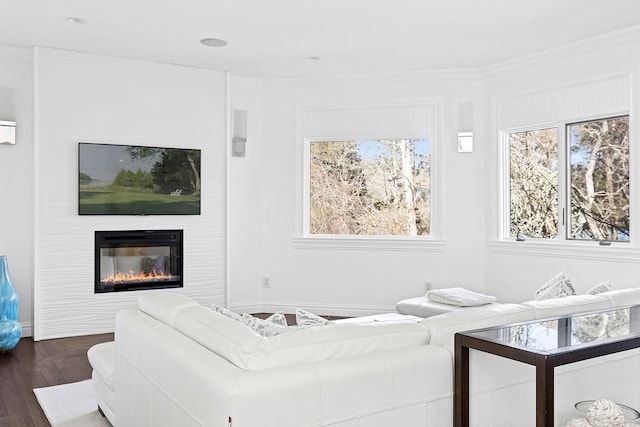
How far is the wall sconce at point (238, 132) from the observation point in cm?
625

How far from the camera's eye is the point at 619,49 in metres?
4.82

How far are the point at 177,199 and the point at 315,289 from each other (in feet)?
5.84

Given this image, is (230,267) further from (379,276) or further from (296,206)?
(379,276)

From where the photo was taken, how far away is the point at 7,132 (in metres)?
5.18

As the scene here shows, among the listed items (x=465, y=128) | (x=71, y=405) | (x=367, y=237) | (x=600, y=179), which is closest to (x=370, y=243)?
(x=367, y=237)

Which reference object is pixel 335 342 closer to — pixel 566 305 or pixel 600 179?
pixel 566 305

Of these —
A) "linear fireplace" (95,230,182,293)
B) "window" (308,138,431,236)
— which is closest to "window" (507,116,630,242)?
"window" (308,138,431,236)

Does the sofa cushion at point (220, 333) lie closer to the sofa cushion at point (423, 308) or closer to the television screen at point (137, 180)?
the sofa cushion at point (423, 308)

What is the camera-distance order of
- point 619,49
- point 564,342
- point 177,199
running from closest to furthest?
1. point 564,342
2. point 619,49
3. point 177,199

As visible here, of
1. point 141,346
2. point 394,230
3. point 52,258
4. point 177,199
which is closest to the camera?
point 141,346

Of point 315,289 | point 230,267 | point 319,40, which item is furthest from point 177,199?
point 319,40

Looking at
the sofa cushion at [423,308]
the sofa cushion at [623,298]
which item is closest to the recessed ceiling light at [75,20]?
the sofa cushion at [423,308]

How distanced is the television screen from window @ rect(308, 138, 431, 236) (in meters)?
1.38

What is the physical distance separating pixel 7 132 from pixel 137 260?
5.39ft
